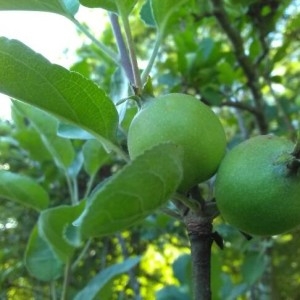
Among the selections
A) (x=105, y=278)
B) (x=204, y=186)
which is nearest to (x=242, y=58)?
(x=204, y=186)

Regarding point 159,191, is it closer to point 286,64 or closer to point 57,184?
point 57,184

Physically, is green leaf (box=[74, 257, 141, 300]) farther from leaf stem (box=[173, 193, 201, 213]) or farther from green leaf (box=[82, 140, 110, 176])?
leaf stem (box=[173, 193, 201, 213])

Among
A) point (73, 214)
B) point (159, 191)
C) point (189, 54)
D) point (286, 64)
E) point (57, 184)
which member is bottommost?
point (159, 191)

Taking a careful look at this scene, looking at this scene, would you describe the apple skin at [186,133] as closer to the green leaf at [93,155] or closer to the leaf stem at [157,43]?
the leaf stem at [157,43]

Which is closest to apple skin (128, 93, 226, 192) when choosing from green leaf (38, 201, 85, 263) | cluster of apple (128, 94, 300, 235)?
cluster of apple (128, 94, 300, 235)

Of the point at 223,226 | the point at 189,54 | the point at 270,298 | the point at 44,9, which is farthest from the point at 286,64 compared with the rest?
the point at 44,9

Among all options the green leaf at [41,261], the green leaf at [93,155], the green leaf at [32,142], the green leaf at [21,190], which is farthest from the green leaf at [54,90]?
the green leaf at [32,142]
